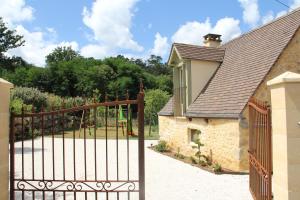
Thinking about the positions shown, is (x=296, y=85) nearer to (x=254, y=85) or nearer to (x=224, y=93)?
(x=254, y=85)

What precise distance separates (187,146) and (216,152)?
284 centimetres

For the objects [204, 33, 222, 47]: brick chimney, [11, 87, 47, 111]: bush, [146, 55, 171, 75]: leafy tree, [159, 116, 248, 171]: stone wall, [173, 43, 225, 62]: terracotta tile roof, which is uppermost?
[146, 55, 171, 75]: leafy tree

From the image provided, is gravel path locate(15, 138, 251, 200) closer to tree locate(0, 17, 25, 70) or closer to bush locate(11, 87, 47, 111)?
bush locate(11, 87, 47, 111)

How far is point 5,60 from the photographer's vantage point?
174 feet

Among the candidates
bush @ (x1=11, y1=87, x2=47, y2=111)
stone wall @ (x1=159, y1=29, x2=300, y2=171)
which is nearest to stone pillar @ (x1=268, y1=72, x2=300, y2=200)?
stone wall @ (x1=159, y1=29, x2=300, y2=171)

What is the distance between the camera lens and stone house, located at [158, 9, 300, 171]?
12.5 m

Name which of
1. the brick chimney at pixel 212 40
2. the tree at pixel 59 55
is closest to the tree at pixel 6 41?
the tree at pixel 59 55

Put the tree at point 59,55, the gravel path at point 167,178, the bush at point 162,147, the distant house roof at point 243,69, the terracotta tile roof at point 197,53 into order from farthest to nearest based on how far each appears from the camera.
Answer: the tree at point 59,55, the bush at point 162,147, the terracotta tile roof at point 197,53, the distant house roof at point 243,69, the gravel path at point 167,178

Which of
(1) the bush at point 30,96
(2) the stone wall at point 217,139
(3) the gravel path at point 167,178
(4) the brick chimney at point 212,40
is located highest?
(4) the brick chimney at point 212,40

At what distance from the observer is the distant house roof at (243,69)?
12844 millimetres

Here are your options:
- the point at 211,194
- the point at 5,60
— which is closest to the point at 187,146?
the point at 211,194

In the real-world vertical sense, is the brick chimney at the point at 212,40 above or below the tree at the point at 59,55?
below

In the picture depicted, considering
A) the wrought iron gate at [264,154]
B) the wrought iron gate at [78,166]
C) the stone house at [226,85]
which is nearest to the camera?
the wrought iron gate at [264,154]

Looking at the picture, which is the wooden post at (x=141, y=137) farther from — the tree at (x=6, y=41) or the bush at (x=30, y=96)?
the tree at (x=6, y=41)
